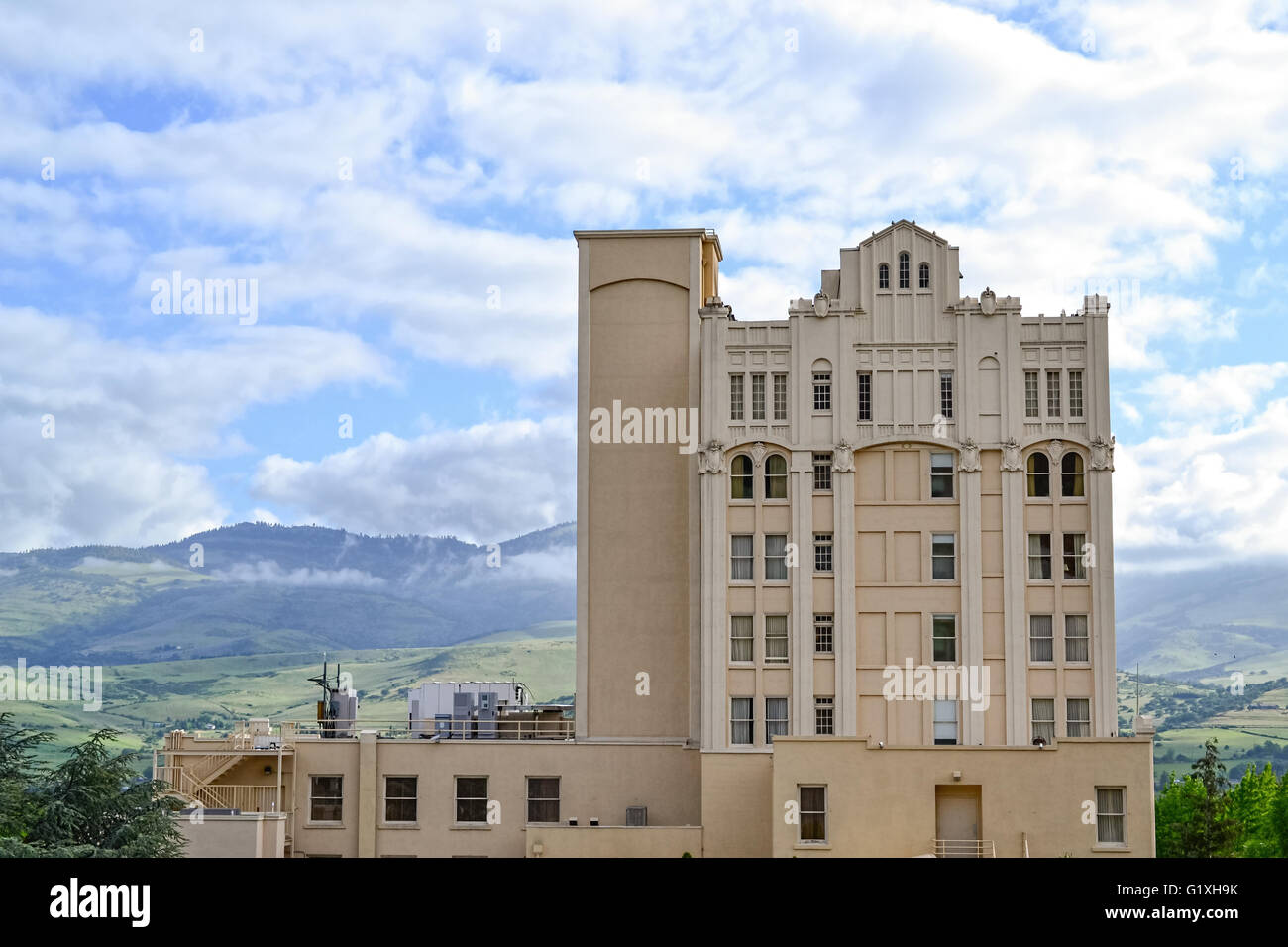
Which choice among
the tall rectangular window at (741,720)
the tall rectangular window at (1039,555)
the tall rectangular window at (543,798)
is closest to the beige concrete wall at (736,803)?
the tall rectangular window at (741,720)

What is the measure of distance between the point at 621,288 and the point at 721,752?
20.0 metres

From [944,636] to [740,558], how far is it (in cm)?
842

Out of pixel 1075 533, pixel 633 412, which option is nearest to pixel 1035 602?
pixel 1075 533

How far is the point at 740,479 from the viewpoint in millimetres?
61531

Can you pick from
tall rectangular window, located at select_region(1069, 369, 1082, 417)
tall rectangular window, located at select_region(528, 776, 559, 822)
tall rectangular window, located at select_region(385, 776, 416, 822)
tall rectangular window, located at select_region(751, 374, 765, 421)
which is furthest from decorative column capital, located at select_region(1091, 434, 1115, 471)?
tall rectangular window, located at select_region(385, 776, 416, 822)

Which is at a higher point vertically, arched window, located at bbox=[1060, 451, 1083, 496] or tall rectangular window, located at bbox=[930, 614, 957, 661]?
arched window, located at bbox=[1060, 451, 1083, 496]

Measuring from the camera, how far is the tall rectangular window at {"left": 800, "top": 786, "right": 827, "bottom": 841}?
52312 millimetres

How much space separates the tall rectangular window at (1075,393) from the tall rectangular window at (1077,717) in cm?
1117

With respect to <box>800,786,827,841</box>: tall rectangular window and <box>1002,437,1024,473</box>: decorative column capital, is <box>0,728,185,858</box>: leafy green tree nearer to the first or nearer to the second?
<box>800,786,827,841</box>: tall rectangular window

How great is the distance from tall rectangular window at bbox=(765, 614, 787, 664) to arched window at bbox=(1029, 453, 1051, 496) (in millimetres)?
11036

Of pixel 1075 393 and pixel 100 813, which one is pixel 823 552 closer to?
pixel 1075 393
